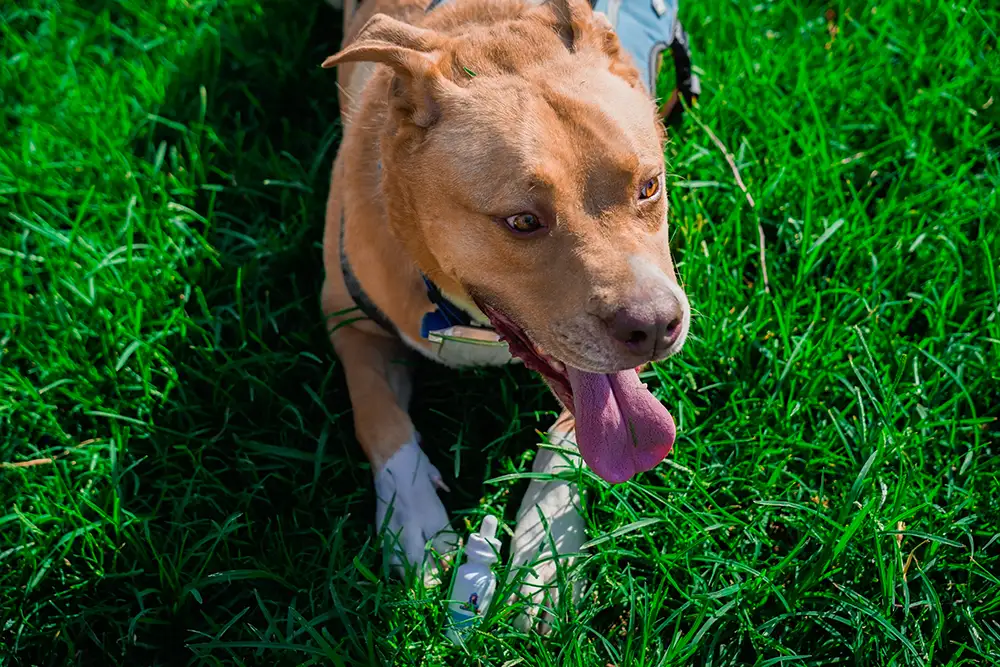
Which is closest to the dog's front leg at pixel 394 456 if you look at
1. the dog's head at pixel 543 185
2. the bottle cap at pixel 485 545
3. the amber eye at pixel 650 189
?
the bottle cap at pixel 485 545

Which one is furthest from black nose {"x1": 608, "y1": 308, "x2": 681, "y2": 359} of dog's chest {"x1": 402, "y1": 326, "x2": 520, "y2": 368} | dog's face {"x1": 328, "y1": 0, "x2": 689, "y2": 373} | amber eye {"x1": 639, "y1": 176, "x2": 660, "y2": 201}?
dog's chest {"x1": 402, "y1": 326, "x2": 520, "y2": 368}

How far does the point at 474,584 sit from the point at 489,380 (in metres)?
0.85

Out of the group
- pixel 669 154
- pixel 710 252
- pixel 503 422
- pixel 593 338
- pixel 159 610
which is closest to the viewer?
pixel 593 338

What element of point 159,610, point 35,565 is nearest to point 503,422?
point 159,610

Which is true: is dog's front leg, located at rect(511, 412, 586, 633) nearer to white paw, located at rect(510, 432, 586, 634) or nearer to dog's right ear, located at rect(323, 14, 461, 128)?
white paw, located at rect(510, 432, 586, 634)

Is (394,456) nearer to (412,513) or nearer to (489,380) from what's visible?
(412,513)

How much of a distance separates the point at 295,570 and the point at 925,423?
2164 mm

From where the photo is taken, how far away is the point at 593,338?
2.49m

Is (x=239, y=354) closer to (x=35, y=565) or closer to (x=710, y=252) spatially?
(x=35, y=565)

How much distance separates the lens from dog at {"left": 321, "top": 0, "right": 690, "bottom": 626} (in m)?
2.49

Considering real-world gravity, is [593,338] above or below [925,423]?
above

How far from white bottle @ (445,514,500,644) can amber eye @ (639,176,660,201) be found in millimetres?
1177

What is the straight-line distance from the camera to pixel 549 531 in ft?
9.63

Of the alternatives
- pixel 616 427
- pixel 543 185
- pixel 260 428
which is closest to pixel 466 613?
pixel 616 427
